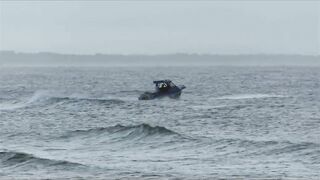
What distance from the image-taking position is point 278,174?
30.7m

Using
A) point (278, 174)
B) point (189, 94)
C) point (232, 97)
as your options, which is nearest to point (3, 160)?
point (278, 174)

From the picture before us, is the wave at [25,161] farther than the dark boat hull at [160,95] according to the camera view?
No

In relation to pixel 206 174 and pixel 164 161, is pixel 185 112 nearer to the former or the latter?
pixel 164 161

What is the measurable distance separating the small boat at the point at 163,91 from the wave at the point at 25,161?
4189 centimetres

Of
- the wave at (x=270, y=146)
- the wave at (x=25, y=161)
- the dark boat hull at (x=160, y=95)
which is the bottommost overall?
the dark boat hull at (x=160, y=95)

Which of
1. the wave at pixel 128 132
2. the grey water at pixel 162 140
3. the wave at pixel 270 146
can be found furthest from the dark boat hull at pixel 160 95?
the wave at pixel 270 146

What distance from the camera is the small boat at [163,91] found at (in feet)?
258

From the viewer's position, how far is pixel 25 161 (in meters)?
35.1

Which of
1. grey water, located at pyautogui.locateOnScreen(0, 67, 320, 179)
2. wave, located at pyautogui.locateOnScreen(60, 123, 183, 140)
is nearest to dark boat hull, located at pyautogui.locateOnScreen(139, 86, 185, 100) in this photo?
grey water, located at pyautogui.locateOnScreen(0, 67, 320, 179)

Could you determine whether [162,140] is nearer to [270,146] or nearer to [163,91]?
[270,146]

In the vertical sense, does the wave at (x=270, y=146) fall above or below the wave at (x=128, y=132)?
above

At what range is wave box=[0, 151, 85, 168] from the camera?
3381 centimetres

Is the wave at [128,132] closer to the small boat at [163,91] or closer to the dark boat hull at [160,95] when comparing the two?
the dark boat hull at [160,95]

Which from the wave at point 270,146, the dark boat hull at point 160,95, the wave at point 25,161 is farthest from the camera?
the dark boat hull at point 160,95
